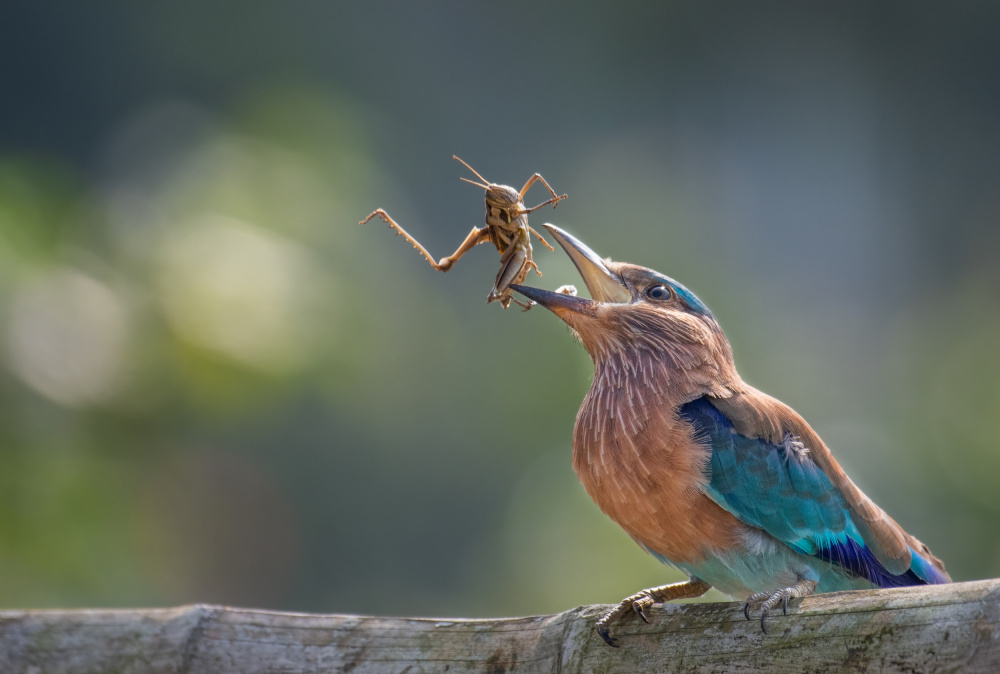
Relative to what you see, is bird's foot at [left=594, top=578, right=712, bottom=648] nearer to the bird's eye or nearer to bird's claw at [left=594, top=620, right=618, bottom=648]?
bird's claw at [left=594, top=620, right=618, bottom=648]

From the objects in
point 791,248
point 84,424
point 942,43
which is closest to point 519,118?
point 791,248

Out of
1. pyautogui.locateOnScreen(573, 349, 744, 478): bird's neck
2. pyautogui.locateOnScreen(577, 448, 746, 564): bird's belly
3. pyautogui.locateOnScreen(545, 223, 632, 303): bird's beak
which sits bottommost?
pyautogui.locateOnScreen(577, 448, 746, 564): bird's belly

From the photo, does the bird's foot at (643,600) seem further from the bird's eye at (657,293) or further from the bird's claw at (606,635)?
the bird's eye at (657,293)

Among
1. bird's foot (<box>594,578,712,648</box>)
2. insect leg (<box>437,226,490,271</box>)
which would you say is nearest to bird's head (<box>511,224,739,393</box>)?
insect leg (<box>437,226,490,271</box>)

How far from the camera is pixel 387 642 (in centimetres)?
157

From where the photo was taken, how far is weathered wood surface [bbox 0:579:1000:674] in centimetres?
140

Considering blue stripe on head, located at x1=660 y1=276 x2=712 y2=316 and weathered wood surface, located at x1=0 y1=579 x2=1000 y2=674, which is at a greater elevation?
blue stripe on head, located at x1=660 y1=276 x2=712 y2=316

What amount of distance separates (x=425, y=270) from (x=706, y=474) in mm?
5666

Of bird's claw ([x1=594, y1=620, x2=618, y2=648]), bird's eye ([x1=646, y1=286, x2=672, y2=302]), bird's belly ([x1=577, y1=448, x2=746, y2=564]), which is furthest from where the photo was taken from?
bird's eye ([x1=646, y1=286, x2=672, y2=302])

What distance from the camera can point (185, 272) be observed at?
152 inches

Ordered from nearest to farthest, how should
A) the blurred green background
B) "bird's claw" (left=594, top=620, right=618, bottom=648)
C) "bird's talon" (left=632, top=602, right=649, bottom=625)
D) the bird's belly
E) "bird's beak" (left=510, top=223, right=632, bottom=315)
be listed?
"bird's claw" (left=594, top=620, right=618, bottom=648), "bird's talon" (left=632, top=602, right=649, bottom=625), the bird's belly, "bird's beak" (left=510, top=223, right=632, bottom=315), the blurred green background

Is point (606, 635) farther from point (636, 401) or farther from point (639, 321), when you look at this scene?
point (639, 321)

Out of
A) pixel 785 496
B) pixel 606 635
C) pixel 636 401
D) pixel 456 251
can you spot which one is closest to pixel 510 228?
pixel 456 251

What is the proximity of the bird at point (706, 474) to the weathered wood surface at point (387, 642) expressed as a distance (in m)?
0.10
